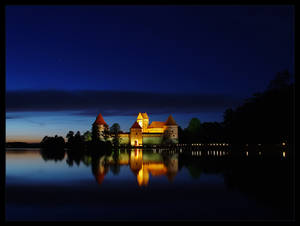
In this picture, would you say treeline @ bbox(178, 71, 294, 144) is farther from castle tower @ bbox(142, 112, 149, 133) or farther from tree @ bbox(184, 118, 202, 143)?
castle tower @ bbox(142, 112, 149, 133)

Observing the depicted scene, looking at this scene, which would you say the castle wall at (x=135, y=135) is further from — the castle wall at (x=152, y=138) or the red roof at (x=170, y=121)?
the red roof at (x=170, y=121)

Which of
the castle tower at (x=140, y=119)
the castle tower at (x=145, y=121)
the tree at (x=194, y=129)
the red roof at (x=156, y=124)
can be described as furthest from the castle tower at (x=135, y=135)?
the tree at (x=194, y=129)

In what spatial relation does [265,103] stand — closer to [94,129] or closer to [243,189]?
[243,189]

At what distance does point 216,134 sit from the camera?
64.2 meters

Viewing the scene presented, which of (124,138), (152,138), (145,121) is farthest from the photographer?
(145,121)

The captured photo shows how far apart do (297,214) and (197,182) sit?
306 inches

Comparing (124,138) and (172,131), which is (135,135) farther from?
(172,131)

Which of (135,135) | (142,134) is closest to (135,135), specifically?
(135,135)

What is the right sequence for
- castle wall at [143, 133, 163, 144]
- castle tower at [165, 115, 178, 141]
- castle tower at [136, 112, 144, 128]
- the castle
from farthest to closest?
castle tower at [136, 112, 144, 128] → castle tower at [165, 115, 178, 141] → castle wall at [143, 133, 163, 144] → the castle

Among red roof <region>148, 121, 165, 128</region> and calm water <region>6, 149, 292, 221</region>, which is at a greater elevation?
red roof <region>148, 121, 165, 128</region>

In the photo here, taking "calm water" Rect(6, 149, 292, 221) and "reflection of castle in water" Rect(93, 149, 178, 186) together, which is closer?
"calm water" Rect(6, 149, 292, 221)

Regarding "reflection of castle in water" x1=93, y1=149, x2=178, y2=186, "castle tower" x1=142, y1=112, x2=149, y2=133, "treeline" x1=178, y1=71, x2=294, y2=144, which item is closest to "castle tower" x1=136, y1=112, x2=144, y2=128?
"castle tower" x1=142, y1=112, x2=149, y2=133

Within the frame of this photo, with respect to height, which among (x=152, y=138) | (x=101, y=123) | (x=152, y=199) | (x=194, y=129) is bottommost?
(x=152, y=138)

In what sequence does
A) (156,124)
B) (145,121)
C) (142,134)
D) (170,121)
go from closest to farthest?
1. (142,134)
2. (170,121)
3. (156,124)
4. (145,121)
